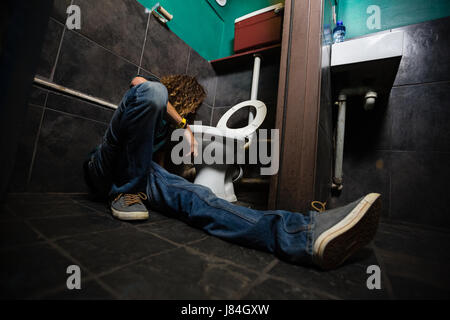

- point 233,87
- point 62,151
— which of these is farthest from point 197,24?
point 62,151

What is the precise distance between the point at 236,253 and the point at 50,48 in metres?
1.31

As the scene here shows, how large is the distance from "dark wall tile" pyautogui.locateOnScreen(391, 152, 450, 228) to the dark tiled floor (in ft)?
2.49

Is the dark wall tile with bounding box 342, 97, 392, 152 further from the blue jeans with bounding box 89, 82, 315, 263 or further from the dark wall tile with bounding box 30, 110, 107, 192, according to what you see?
the dark wall tile with bounding box 30, 110, 107, 192

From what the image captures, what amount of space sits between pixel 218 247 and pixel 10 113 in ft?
1.72

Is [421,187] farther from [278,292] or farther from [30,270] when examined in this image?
[30,270]

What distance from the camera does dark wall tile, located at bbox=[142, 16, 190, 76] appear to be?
4.79 ft

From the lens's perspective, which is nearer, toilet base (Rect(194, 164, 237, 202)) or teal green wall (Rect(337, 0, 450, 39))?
toilet base (Rect(194, 164, 237, 202))

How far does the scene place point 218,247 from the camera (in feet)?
1.88

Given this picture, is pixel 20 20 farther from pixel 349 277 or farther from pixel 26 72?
pixel 349 277

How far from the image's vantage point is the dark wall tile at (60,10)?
1.00 m

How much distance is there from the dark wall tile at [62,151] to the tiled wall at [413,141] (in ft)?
5.90

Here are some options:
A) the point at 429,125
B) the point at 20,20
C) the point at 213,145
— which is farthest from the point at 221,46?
the point at 20,20

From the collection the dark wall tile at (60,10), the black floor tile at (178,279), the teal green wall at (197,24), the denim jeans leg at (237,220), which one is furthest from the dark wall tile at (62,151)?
the teal green wall at (197,24)

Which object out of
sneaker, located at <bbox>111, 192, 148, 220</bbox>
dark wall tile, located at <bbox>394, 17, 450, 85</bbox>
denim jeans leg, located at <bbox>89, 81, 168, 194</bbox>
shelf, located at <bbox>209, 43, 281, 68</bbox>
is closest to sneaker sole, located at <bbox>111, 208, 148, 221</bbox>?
sneaker, located at <bbox>111, 192, 148, 220</bbox>
